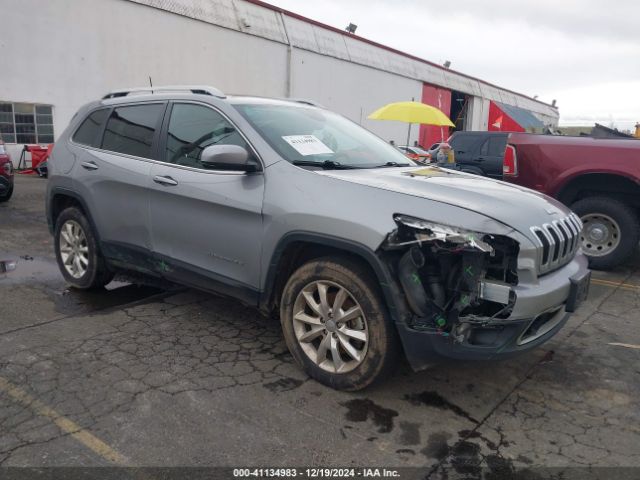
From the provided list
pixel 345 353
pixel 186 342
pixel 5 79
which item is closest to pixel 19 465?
pixel 186 342

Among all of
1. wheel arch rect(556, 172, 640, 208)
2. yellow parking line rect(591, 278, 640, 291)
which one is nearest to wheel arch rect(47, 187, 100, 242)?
yellow parking line rect(591, 278, 640, 291)

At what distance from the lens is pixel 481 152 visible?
441 inches

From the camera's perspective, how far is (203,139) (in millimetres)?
3779

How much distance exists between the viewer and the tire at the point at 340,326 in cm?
293

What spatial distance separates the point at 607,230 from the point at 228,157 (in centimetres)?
511

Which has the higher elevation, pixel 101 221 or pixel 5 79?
pixel 5 79

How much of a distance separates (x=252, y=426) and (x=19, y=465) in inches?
43.1

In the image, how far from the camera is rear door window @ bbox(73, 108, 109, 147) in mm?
4617

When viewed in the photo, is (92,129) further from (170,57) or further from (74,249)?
(170,57)

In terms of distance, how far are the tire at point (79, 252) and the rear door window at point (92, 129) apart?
0.64 metres

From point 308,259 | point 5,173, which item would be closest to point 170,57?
point 5,173

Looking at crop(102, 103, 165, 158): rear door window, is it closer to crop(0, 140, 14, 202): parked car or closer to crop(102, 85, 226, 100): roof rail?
crop(102, 85, 226, 100): roof rail

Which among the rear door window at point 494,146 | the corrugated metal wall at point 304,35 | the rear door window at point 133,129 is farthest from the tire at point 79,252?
the corrugated metal wall at point 304,35

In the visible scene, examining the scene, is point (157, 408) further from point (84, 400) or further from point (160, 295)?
point (160, 295)
